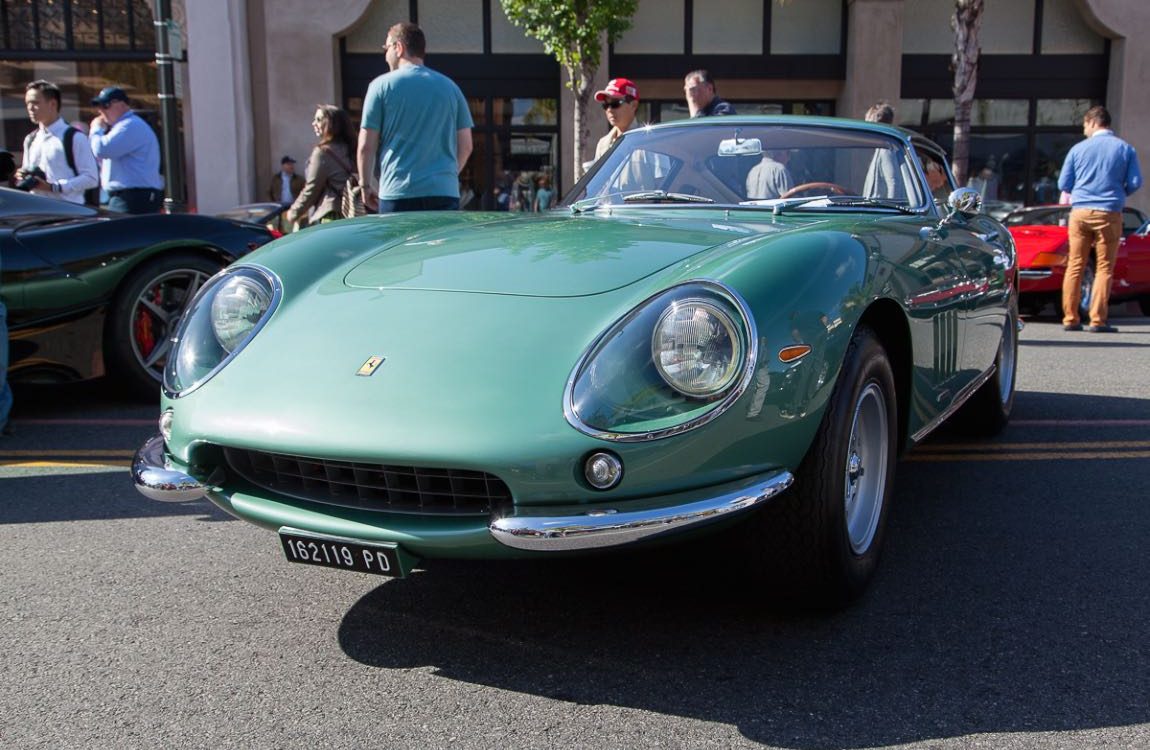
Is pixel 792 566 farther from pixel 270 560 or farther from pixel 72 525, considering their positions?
pixel 72 525

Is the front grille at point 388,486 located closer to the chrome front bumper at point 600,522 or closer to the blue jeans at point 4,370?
the chrome front bumper at point 600,522

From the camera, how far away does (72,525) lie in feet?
12.3

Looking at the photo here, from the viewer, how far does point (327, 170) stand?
6.97 meters

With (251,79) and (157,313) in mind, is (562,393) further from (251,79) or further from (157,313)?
(251,79)

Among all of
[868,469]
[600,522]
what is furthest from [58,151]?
[600,522]

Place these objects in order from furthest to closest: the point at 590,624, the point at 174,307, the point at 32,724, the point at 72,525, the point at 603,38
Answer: the point at 603,38 → the point at 174,307 → the point at 72,525 → the point at 590,624 → the point at 32,724

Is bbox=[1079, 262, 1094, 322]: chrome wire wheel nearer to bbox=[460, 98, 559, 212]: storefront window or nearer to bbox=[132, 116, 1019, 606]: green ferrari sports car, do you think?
bbox=[132, 116, 1019, 606]: green ferrari sports car

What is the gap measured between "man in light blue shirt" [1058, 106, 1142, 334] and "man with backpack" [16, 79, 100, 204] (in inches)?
306

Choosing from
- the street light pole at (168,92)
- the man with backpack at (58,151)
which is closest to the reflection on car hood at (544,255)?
the man with backpack at (58,151)

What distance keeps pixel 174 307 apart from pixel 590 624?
3.76 m

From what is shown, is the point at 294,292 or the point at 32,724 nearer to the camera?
the point at 32,724

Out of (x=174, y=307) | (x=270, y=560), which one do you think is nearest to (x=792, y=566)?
(x=270, y=560)

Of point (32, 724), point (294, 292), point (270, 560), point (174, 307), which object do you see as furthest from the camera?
point (174, 307)

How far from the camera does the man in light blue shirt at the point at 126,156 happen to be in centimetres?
740
